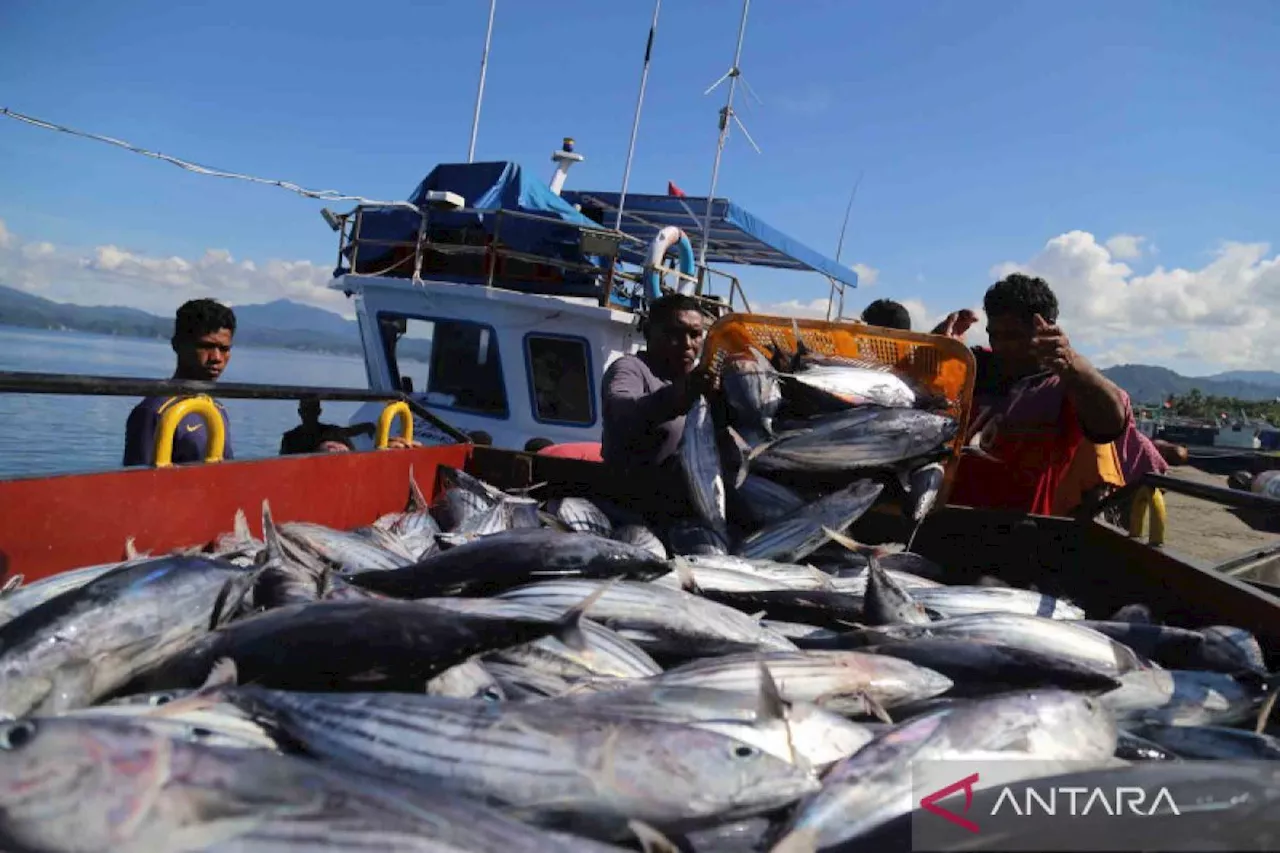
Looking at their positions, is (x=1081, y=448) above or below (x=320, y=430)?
above

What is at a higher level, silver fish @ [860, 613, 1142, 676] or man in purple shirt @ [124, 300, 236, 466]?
man in purple shirt @ [124, 300, 236, 466]

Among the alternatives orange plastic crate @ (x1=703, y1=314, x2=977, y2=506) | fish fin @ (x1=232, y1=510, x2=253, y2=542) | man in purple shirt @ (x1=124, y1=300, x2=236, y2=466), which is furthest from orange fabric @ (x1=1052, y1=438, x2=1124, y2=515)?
man in purple shirt @ (x1=124, y1=300, x2=236, y2=466)

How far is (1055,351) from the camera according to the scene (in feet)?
10.4

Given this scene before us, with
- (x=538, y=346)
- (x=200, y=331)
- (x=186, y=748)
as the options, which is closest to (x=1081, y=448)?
(x=186, y=748)

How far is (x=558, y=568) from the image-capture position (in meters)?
2.25

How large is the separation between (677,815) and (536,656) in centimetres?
57

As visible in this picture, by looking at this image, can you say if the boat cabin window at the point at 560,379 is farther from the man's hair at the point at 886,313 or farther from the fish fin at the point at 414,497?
the fish fin at the point at 414,497

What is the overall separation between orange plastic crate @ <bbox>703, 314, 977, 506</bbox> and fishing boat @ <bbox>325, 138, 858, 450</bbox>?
4931 mm

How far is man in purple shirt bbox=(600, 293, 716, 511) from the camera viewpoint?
11.4ft

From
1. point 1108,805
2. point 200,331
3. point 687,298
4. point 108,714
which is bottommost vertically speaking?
point 108,714

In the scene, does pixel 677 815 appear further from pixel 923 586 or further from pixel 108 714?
pixel 923 586

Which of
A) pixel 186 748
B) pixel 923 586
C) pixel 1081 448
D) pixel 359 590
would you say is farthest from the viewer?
pixel 1081 448

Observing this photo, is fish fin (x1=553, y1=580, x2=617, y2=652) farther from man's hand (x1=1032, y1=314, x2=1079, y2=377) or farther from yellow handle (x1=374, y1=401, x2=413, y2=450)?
man's hand (x1=1032, y1=314, x2=1079, y2=377)

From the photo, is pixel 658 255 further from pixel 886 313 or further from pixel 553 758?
pixel 553 758
